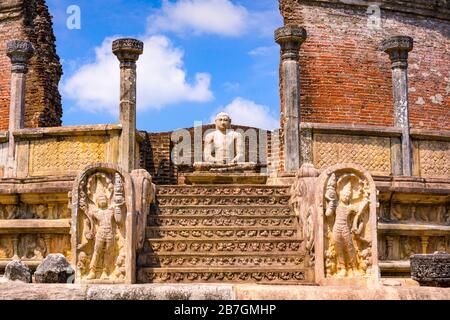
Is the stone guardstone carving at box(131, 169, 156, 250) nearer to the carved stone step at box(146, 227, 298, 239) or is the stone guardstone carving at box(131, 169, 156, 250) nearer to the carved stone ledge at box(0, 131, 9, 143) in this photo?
the carved stone step at box(146, 227, 298, 239)

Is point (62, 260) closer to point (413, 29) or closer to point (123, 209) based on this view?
point (123, 209)

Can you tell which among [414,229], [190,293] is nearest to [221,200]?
[414,229]

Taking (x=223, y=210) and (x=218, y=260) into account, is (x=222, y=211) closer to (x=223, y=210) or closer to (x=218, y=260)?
(x=223, y=210)

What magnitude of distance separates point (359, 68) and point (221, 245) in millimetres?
8577

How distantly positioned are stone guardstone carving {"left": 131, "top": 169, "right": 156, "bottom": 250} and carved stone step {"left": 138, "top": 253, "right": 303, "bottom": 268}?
0.89 ft

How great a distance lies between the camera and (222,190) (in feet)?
33.8

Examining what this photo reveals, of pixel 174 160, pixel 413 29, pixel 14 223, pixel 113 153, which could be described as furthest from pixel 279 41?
pixel 174 160

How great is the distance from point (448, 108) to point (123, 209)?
10878 mm

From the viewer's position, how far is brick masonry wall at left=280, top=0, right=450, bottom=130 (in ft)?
52.1

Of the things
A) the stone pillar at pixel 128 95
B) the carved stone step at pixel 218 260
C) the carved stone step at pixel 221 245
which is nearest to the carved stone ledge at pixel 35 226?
the stone pillar at pixel 128 95

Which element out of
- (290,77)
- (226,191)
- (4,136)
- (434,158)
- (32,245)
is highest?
(290,77)

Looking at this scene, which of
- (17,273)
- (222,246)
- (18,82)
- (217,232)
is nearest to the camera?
(17,273)

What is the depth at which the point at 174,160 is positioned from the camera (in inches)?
761

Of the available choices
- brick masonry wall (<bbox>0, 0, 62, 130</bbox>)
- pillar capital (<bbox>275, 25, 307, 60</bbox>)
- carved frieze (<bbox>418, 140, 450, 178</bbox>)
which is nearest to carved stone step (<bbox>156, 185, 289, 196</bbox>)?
pillar capital (<bbox>275, 25, 307, 60</bbox>)
